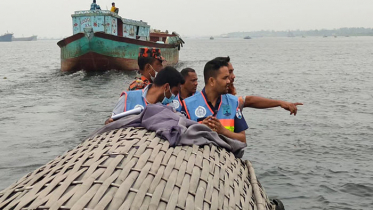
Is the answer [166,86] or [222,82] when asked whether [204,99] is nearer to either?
[222,82]

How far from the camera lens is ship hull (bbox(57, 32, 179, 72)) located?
26.3 meters

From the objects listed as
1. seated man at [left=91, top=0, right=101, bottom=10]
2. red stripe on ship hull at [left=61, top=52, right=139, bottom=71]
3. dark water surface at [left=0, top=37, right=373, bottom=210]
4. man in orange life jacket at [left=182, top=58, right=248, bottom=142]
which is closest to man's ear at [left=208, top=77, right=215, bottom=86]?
man in orange life jacket at [left=182, top=58, right=248, bottom=142]

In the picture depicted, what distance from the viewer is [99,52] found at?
26.9 meters

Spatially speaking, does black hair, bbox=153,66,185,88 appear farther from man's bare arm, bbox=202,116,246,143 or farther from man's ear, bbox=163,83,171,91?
man's bare arm, bbox=202,116,246,143

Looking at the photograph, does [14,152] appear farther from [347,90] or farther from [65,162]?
[347,90]

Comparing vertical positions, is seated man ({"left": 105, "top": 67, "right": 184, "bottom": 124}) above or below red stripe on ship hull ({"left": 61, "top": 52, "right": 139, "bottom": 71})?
above

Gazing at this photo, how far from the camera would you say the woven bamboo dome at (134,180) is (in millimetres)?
2406

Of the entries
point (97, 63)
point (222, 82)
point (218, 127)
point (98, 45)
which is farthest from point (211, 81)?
point (97, 63)

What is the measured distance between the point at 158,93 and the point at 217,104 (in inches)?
24.2

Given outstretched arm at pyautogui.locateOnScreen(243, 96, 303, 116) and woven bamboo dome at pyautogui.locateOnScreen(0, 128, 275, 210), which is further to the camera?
outstretched arm at pyautogui.locateOnScreen(243, 96, 303, 116)

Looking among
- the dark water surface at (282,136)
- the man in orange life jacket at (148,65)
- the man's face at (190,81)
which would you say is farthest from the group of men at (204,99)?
the dark water surface at (282,136)

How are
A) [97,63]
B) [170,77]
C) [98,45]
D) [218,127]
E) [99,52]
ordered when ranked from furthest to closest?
[97,63] < [99,52] < [98,45] < [170,77] < [218,127]

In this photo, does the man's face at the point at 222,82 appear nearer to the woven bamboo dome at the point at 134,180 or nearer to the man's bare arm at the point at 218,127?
the man's bare arm at the point at 218,127

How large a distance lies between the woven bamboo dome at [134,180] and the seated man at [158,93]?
2.91ft
